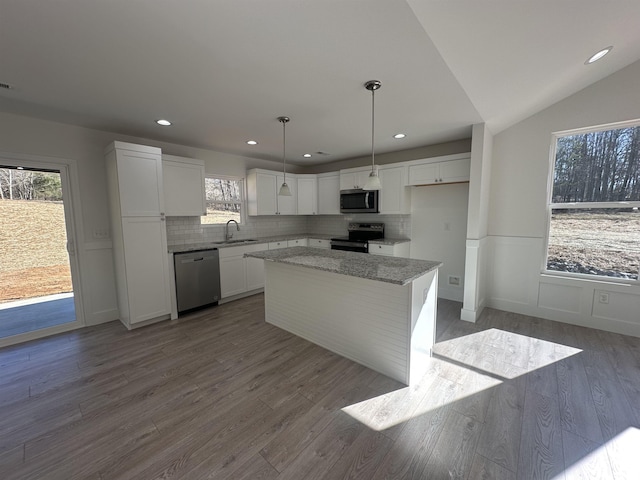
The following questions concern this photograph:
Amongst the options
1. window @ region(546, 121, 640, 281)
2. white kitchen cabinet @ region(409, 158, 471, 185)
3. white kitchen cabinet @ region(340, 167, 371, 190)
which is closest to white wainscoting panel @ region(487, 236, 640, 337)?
window @ region(546, 121, 640, 281)

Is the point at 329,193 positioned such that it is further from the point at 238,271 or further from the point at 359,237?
the point at 238,271

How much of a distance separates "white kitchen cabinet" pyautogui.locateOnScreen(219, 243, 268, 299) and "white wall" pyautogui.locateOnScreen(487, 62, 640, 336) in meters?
3.67

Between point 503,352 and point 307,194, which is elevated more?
point 307,194

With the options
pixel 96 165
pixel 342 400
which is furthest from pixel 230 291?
pixel 342 400

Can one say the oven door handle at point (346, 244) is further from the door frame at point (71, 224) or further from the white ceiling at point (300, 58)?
the door frame at point (71, 224)

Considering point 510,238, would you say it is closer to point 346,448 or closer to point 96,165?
point 346,448

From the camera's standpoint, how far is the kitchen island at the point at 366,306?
215 centimetres

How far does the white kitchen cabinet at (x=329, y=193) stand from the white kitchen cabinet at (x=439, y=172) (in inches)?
59.0

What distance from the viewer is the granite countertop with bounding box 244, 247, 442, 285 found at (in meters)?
2.00

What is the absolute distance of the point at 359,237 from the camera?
195 inches

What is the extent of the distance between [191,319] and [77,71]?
112 inches

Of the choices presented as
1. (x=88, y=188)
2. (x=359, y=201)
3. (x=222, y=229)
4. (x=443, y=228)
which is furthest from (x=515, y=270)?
(x=88, y=188)

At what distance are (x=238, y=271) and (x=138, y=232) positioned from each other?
1.50m

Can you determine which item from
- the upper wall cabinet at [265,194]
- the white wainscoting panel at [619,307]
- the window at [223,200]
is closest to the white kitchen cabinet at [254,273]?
the upper wall cabinet at [265,194]
